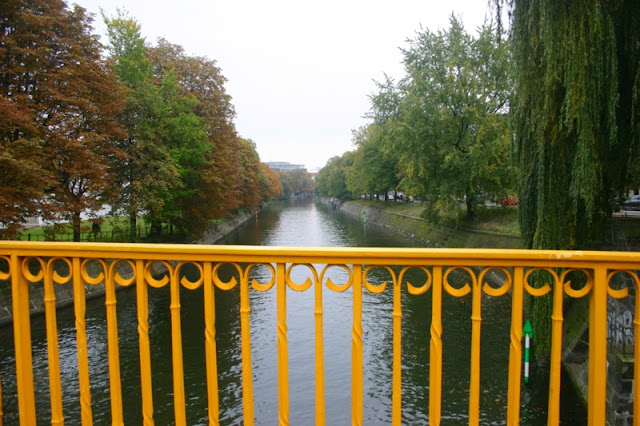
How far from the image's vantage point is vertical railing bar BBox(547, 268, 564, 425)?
2013 mm

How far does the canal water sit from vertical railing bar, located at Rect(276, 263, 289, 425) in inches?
246

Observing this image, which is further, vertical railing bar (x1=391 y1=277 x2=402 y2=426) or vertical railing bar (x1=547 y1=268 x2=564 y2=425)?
vertical railing bar (x1=391 y1=277 x2=402 y2=426)

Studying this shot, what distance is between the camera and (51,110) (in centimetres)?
1569

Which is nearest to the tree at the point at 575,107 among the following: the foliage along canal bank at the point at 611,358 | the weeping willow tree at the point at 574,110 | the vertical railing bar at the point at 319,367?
the weeping willow tree at the point at 574,110

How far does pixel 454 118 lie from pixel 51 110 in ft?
64.5

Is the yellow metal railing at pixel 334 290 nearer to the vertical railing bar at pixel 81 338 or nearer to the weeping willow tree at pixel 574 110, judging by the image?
the vertical railing bar at pixel 81 338

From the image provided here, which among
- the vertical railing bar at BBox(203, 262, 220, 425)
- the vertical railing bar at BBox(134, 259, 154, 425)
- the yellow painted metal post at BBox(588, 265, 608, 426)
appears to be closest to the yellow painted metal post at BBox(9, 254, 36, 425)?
the vertical railing bar at BBox(134, 259, 154, 425)

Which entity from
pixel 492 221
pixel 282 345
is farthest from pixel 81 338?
pixel 492 221

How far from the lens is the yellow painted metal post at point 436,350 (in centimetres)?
205

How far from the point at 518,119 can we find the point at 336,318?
329 inches

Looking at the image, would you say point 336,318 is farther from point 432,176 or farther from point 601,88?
point 432,176

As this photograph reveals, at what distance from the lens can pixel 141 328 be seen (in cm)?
233

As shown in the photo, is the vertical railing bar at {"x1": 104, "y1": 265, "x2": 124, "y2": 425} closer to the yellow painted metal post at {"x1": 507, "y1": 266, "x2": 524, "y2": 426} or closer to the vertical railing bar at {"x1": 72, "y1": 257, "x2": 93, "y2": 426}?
the vertical railing bar at {"x1": 72, "y1": 257, "x2": 93, "y2": 426}

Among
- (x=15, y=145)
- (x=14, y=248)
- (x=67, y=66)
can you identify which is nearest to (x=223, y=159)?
(x=67, y=66)
